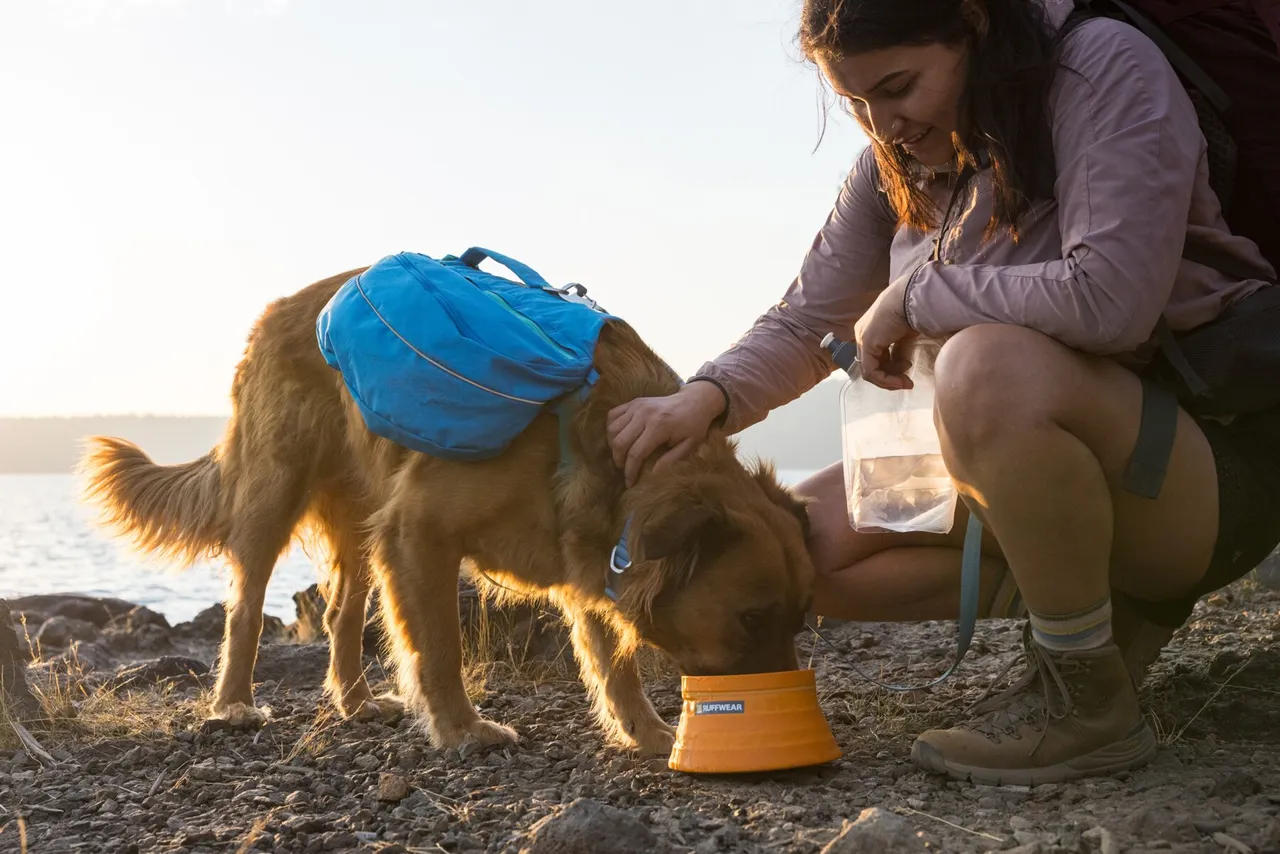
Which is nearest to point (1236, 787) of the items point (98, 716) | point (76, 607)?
point (98, 716)

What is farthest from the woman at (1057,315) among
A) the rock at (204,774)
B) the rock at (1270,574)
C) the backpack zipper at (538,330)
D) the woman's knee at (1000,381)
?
the rock at (1270,574)

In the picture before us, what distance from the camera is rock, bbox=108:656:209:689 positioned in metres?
5.13

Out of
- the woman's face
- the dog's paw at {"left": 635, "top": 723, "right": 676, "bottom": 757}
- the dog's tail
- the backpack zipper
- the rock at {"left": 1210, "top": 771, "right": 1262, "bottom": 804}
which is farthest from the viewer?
the dog's tail

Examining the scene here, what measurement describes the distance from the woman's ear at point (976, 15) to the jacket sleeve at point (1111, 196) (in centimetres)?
22

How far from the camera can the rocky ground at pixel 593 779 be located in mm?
2371

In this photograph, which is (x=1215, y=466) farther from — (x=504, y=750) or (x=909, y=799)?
(x=504, y=750)

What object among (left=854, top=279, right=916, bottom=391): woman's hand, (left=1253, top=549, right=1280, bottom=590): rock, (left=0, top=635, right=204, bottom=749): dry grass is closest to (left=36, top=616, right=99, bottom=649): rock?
(left=0, top=635, right=204, bottom=749): dry grass

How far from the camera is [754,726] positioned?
9.78 ft

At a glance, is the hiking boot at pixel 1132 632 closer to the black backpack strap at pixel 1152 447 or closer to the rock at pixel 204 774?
the black backpack strap at pixel 1152 447

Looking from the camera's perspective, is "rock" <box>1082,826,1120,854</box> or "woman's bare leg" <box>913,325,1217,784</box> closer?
"rock" <box>1082,826,1120,854</box>

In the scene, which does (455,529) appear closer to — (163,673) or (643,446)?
(643,446)

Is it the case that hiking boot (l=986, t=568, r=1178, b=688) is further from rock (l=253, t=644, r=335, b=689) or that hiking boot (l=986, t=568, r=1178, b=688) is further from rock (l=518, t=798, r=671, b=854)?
rock (l=253, t=644, r=335, b=689)

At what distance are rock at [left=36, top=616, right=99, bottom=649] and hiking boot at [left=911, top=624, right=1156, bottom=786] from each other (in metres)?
5.46

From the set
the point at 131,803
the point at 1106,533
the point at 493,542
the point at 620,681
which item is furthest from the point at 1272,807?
the point at 131,803
